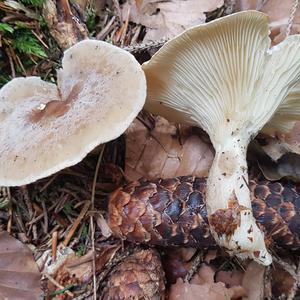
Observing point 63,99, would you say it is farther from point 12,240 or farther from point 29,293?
point 29,293

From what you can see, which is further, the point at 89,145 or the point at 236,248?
the point at 236,248

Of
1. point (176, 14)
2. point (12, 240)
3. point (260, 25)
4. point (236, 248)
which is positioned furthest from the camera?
point (176, 14)

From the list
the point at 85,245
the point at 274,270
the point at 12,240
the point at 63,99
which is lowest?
the point at 274,270

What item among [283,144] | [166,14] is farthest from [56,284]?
[166,14]

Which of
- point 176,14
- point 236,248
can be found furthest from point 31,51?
point 236,248

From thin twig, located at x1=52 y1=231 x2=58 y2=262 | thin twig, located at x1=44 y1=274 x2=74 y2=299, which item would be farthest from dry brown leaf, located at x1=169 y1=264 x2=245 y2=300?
thin twig, located at x1=52 y1=231 x2=58 y2=262

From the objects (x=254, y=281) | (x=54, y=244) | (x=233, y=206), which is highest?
(x=233, y=206)

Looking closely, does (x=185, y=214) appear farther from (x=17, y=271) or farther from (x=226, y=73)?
(x=17, y=271)
